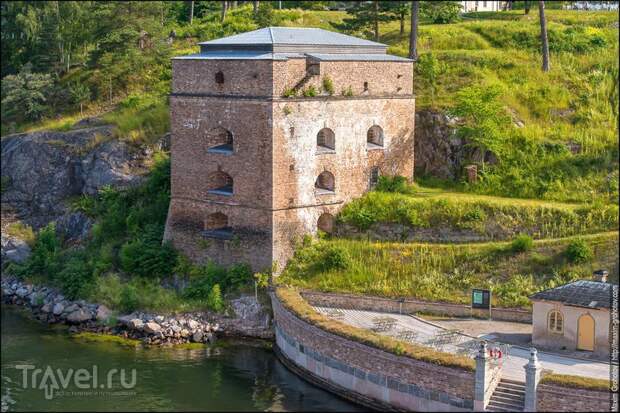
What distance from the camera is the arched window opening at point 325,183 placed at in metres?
41.5

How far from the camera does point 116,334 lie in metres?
38.6

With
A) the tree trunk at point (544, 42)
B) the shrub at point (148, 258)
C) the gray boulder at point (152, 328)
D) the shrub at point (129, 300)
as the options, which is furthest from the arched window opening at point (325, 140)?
the tree trunk at point (544, 42)

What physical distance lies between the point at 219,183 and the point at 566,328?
1534cm

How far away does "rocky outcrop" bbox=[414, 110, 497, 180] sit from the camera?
4506 centimetres

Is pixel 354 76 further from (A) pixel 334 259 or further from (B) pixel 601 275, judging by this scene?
(B) pixel 601 275

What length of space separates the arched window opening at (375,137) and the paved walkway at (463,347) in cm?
897

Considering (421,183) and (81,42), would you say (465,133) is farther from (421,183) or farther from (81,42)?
(81,42)

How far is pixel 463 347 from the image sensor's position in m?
32.3

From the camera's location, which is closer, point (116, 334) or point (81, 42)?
point (116, 334)

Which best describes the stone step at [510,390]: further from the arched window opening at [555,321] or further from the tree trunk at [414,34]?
the tree trunk at [414,34]

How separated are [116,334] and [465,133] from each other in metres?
16.7

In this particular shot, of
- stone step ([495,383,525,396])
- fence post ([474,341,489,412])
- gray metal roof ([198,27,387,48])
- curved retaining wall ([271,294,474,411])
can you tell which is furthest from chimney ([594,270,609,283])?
gray metal roof ([198,27,387,48])

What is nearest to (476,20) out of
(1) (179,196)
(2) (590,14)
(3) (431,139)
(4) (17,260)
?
(2) (590,14)

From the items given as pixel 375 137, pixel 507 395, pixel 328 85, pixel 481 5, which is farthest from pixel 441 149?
pixel 481 5
